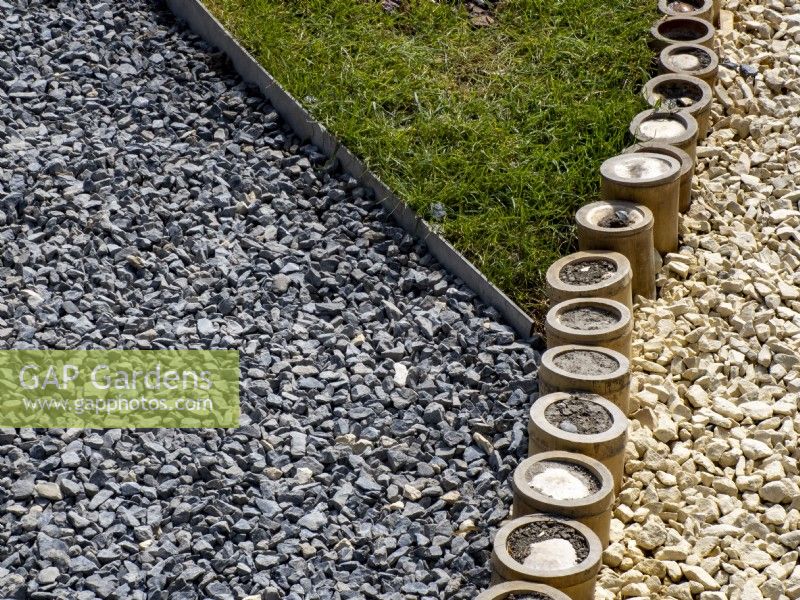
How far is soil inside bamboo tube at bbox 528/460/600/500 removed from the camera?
120 inches

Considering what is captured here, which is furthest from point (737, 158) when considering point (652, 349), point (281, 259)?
point (281, 259)

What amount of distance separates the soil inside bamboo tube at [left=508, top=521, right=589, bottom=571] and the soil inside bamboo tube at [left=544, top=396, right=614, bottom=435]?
0.34m

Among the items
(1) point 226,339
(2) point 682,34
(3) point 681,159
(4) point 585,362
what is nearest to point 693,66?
(2) point 682,34

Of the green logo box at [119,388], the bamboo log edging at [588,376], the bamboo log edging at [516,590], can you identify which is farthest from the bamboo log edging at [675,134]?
the bamboo log edging at [516,590]

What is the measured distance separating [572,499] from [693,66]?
2363mm

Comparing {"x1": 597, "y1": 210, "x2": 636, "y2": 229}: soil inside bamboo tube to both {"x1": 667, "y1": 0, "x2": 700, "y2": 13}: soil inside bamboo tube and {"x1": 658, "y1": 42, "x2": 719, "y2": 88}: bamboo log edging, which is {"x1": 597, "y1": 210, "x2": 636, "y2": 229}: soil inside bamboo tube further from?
{"x1": 667, "y1": 0, "x2": 700, "y2": 13}: soil inside bamboo tube

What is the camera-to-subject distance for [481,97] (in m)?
4.75

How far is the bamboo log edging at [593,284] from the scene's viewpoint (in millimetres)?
3684

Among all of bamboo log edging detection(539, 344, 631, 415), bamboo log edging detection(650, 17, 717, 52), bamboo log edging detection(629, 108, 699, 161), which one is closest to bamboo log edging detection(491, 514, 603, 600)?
bamboo log edging detection(539, 344, 631, 415)

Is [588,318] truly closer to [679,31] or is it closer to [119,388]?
[119,388]

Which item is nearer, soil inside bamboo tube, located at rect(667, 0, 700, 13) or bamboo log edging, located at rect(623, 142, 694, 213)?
bamboo log edging, located at rect(623, 142, 694, 213)

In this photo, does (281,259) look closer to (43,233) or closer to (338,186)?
(338,186)

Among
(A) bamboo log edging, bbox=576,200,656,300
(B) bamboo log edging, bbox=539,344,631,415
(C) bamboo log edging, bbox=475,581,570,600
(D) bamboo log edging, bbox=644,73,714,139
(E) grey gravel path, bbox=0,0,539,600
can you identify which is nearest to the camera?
(C) bamboo log edging, bbox=475,581,570,600

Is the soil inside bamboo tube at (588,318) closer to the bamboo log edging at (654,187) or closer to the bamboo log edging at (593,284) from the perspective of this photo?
the bamboo log edging at (593,284)
